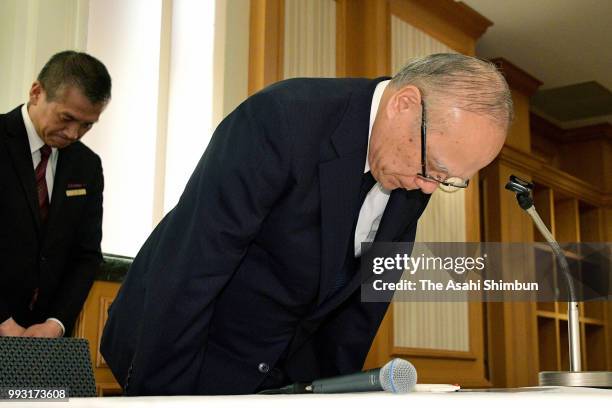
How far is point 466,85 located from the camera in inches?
48.5

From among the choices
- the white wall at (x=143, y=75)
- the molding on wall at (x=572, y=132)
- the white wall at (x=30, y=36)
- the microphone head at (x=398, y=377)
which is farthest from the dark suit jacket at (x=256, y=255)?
the molding on wall at (x=572, y=132)

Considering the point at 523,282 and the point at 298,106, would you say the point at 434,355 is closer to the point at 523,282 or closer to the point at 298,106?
the point at 523,282

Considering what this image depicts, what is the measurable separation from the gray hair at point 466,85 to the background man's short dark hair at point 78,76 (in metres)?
1.20

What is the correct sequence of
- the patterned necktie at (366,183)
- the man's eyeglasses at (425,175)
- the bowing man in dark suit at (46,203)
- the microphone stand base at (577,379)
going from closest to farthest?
the man's eyeglasses at (425,175) < the patterned necktie at (366,183) < the microphone stand base at (577,379) < the bowing man in dark suit at (46,203)

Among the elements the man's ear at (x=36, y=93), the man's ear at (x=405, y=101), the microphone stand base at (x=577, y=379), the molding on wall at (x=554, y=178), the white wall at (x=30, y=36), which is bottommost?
the microphone stand base at (x=577, y=379)

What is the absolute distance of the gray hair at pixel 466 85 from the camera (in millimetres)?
1232

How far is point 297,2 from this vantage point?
3.33 meters

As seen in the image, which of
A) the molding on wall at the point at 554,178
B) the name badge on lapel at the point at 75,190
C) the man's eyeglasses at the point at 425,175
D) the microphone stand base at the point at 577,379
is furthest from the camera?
the molding on wall at the point at 554,178

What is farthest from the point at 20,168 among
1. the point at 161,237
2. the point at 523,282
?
the point at 523,282

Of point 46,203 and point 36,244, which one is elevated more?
point 46,203

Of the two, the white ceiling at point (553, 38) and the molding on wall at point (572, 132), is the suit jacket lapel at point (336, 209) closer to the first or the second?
the white ceiling at point (553, 38)

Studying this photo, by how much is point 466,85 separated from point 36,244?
1.47 metres

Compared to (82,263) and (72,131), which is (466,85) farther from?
(82,263)

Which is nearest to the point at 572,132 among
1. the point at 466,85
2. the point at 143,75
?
the point at 143,75
